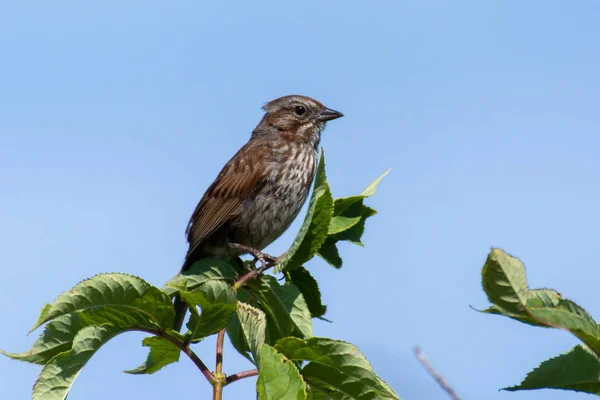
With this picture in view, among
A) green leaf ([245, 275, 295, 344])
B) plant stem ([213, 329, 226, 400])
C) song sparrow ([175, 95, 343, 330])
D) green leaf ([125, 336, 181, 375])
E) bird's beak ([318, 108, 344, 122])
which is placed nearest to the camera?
plant stem ([213, 329, 226, 400])

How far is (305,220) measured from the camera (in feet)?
10.1

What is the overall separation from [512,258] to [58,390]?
1.58 metres

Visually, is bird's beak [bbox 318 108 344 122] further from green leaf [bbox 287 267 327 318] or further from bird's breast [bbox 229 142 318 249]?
green leaf [bbox 287 267 327 318]

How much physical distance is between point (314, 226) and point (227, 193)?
307cm

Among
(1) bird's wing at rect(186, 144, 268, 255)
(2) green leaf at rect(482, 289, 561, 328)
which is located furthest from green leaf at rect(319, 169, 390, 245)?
(1) bird's wing at rect(186, 144, 268, 255)

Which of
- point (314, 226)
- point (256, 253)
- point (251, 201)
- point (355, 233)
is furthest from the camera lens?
point (251, 201)

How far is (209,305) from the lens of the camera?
295cm

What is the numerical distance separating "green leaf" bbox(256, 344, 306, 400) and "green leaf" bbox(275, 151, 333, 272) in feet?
2.25

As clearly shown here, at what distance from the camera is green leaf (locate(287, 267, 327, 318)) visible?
3.54 metres

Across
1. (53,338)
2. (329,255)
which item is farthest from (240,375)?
(329,255)

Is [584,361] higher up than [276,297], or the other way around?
[276,297]

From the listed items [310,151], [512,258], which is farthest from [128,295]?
[310,151]

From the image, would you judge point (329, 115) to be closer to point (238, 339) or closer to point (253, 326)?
point (238, 339)

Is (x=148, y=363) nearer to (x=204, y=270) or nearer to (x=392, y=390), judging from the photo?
(x=204, y=270)
